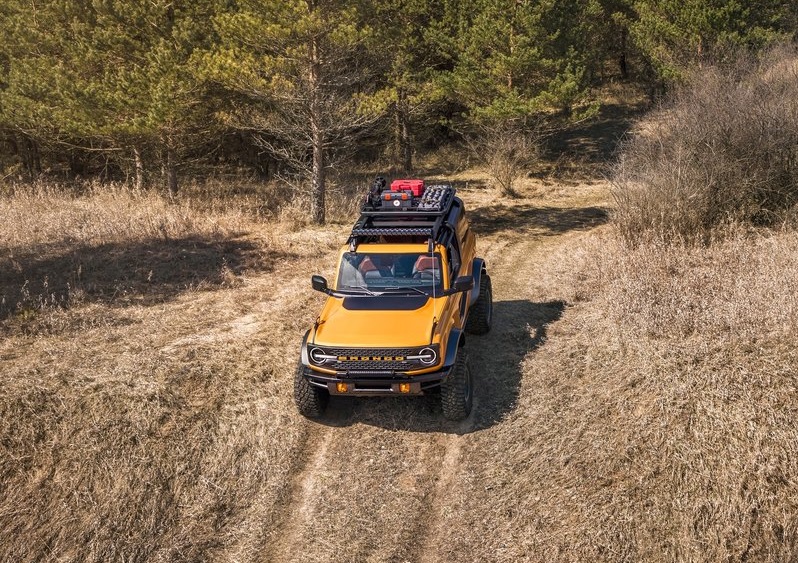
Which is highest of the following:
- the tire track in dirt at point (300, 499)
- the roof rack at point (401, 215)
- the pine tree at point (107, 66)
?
the pine tree at point (107, 66)

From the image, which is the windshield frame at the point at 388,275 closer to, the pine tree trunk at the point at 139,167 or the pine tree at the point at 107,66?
the pine tree at the point at 107,66

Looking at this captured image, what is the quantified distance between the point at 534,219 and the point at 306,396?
12631 millimetres

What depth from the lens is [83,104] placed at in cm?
1592

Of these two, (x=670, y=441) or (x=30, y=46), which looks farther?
(x=30, y=46)

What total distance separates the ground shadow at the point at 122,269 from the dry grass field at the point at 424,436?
150mm

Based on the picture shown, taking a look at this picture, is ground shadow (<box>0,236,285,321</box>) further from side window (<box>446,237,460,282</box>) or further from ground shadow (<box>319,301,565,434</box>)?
side window (<box>446,237,460,282</box>)

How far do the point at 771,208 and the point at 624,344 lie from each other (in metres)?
7.68

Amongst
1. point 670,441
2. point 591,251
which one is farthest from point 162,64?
point 670,441

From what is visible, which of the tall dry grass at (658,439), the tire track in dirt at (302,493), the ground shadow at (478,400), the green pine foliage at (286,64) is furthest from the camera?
the green pine foliage at (286,64)

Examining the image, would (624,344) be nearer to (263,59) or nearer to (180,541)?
(180,541)

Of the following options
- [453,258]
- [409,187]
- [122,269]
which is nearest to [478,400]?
[453,258]

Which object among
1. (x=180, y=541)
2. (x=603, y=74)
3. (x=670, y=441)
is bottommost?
(x=180, y=541)

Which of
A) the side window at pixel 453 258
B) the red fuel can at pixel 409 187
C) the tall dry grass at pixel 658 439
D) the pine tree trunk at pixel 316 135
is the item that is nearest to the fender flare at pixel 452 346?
the side window at pixel 453 258

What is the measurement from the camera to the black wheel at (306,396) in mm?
7738
